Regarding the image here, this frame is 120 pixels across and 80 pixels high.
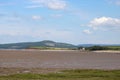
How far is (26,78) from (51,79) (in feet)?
9.06

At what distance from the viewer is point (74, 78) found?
122 feet

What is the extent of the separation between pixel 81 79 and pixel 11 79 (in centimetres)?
658

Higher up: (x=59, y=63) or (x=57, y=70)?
(x=59, y=63)

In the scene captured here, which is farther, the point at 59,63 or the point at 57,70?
the point at 59,63

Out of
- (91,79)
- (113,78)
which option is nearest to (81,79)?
(91,79)

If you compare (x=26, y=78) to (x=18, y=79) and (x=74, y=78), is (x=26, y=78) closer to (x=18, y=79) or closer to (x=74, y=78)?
(x=18, y=79)

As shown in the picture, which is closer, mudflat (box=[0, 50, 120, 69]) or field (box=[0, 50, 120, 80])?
field (box=[0, 50, 120, 80])

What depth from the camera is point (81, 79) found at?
3575 cm

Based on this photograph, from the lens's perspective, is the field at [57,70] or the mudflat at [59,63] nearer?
the field at [57,70]

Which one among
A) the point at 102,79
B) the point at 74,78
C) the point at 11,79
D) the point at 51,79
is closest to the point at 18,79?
the point at 11,79

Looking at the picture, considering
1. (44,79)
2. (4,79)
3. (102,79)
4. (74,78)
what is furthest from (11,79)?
(102,79)

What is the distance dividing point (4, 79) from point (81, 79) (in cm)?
723

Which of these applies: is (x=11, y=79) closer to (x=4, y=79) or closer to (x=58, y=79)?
(x=4, y=79)

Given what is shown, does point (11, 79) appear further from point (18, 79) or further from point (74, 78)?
point (74, 78)
